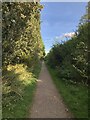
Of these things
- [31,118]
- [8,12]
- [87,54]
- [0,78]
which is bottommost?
[31,118]

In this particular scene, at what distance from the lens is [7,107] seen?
11641 millimetres

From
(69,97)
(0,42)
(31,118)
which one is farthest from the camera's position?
(69,97)

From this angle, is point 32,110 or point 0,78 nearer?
point 0,78

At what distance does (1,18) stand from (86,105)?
19.3 ft

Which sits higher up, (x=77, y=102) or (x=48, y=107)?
(x=77, y=102)

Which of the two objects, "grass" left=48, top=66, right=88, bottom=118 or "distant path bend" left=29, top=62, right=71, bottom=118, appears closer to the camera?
"distant path bend" left=29, top=62, right=71, bottom=118

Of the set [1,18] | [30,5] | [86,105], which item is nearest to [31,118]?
[86,105]

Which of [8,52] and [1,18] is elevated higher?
[1,18]

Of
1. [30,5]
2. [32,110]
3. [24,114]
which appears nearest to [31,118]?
[24,114]

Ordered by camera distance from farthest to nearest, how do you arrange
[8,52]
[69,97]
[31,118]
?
[69,97] < [8,52] < [31,118]

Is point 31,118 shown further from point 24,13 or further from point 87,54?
point 24,13

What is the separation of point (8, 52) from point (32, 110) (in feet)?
9.72

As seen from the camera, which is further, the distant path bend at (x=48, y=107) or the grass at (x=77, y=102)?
the grass at (x=77, y=102)

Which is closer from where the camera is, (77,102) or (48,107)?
(48,107)
